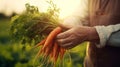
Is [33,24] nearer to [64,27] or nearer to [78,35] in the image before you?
[64,27]

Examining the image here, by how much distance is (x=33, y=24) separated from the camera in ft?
8.21

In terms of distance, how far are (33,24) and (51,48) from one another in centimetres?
17

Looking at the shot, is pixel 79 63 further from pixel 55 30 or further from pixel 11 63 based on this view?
pixel 55 30

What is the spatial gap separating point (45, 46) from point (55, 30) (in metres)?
0.17

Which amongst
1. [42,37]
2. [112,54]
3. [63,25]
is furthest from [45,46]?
[112,54]

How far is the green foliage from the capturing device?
2.50 m

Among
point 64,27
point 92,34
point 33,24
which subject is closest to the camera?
point 92,34

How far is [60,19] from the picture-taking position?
2568 millimetres

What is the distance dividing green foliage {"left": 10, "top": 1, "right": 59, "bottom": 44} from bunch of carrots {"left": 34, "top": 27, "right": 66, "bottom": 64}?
0.16ft

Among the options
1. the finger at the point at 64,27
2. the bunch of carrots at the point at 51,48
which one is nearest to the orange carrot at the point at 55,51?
the bunch of carrots at the point at 51,48

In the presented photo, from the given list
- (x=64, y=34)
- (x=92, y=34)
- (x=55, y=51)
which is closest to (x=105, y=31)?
(x=92, y=34)

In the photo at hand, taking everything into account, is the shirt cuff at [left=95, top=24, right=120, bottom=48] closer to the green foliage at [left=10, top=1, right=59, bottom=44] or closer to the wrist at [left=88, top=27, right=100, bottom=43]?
the wrist at [left=88, top=27, right=100, bottom=43]

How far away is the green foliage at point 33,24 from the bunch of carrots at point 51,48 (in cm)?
5

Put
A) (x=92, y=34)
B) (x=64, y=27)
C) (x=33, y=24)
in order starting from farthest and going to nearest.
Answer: (x=33, y=24), (x=64, y=27), (x=92, y=34)
